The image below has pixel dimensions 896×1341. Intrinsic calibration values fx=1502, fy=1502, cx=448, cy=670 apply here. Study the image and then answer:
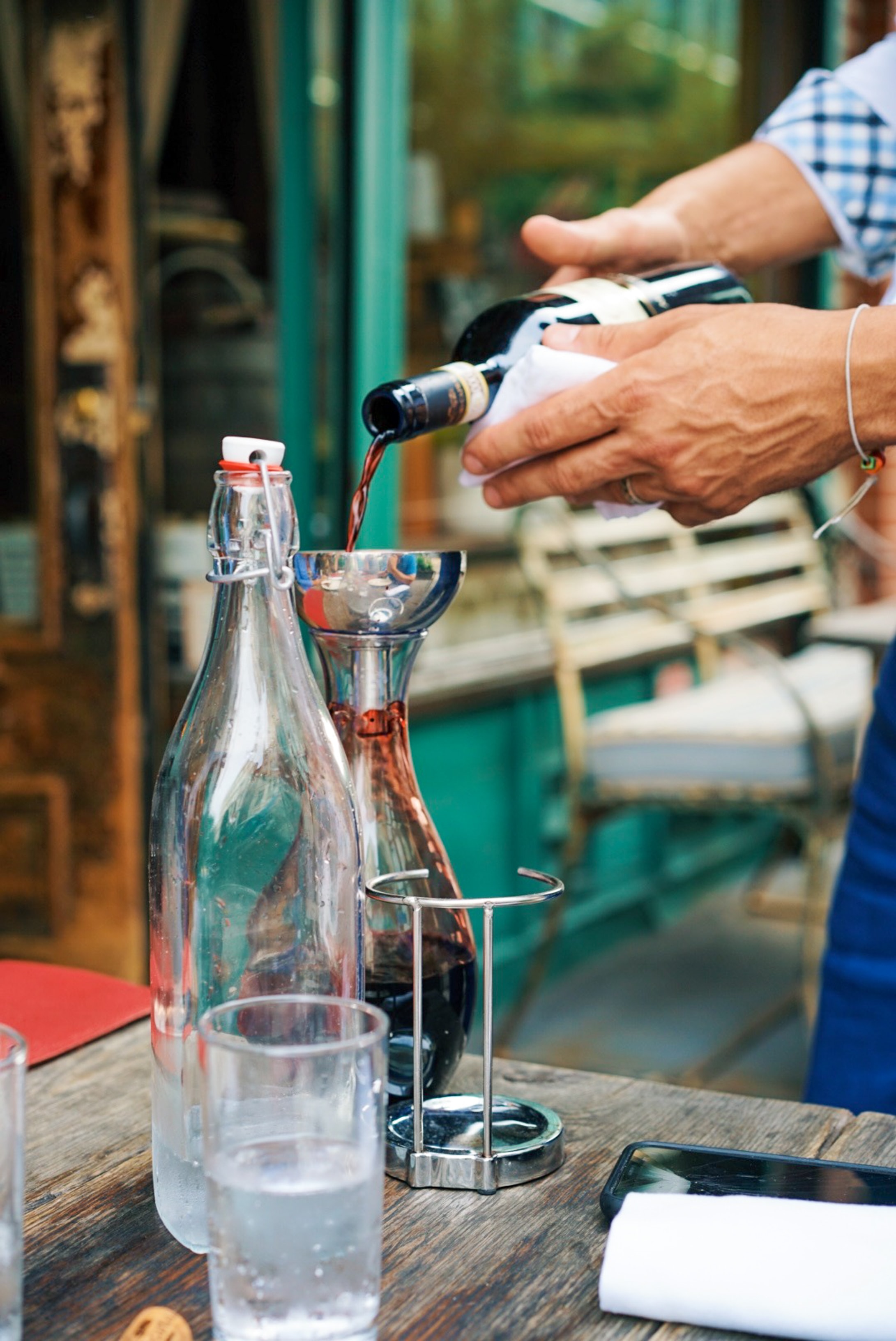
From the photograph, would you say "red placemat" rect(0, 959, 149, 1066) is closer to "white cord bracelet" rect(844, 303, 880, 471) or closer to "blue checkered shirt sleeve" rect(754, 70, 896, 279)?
"white cord bracelet" rect(844, 303, 880, 471)

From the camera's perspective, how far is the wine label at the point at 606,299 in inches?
40.3

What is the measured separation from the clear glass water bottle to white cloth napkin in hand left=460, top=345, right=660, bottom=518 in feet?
1.10

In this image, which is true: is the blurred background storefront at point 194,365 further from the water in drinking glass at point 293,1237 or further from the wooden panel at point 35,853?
the water in drinking glass at point 293,1237

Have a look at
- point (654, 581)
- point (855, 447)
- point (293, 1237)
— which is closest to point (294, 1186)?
point (293, 1237)

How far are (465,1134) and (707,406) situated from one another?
50 cm

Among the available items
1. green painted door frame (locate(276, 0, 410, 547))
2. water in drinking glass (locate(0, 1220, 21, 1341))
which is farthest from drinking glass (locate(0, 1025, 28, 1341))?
green painted door frame (locate(276, 0, 410, 547))

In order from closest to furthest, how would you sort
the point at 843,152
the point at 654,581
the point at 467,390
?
the point at 467,390, the point at 843,152, the point at 654,581

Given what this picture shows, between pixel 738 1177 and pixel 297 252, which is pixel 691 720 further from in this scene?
pixel 738 1177

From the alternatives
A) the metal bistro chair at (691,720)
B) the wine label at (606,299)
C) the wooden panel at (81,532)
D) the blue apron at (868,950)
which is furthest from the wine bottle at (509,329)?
the wooden panel at (81,532)

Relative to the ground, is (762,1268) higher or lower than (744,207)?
lower

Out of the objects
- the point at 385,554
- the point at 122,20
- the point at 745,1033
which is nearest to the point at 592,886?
the point at 745,1033

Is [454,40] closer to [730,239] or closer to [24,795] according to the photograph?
[24,795]

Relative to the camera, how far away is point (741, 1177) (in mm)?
690

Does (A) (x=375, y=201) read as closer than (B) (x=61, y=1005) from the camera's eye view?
No
